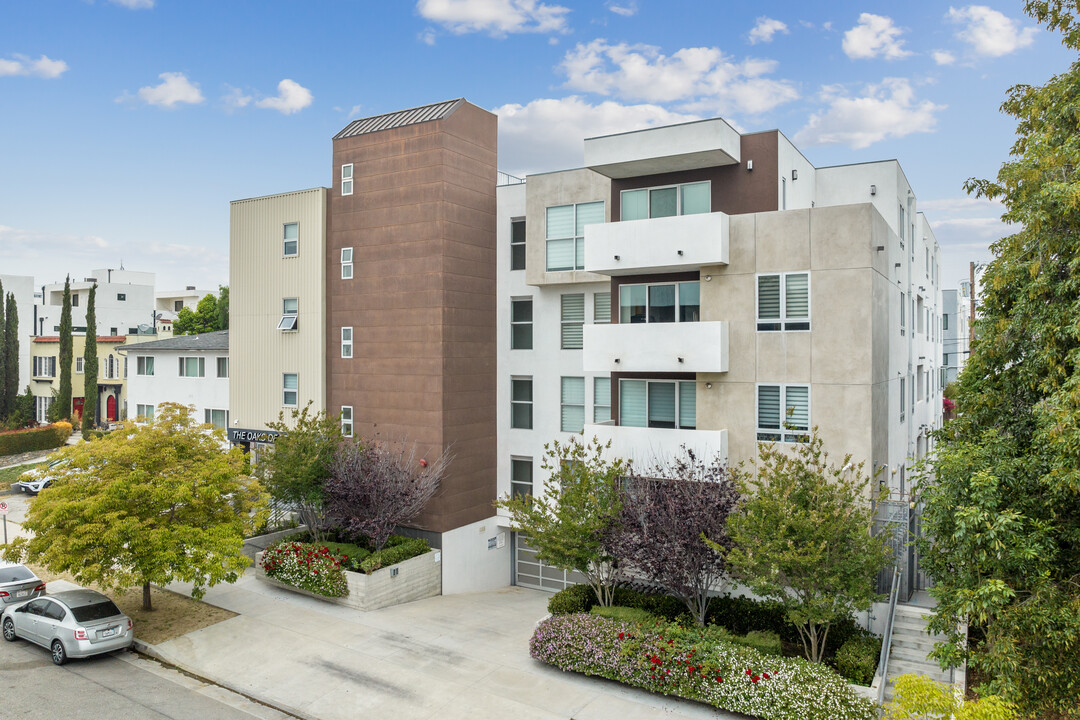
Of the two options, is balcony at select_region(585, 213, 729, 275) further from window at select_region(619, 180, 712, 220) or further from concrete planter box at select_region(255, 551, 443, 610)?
concrete planter box at select_region(255, 551, 443, 610)

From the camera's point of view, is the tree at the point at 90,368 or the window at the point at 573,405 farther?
the tree at the point at 90,368

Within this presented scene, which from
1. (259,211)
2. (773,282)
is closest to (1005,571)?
(773,282)

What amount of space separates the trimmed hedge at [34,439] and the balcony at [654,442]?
41.5 m

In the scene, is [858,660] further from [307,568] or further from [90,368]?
[90,368]

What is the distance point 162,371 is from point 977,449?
1269 inches

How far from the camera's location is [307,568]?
70.7 feet

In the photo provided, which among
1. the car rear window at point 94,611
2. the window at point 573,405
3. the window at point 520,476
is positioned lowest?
the car rear window at point 94,611

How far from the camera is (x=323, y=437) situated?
23.8 meters

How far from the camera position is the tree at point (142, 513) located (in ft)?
54.8

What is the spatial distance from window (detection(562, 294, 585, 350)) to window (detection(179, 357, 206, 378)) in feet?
55.7

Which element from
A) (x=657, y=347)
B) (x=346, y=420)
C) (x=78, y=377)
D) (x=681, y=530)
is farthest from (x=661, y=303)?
(x=78, y=377)

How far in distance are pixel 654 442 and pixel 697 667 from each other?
625 centimetres

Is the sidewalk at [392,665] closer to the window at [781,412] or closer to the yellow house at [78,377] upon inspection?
the window at [781,412]

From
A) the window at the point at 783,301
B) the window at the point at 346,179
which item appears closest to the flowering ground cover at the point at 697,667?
the window at the point at 783,301
